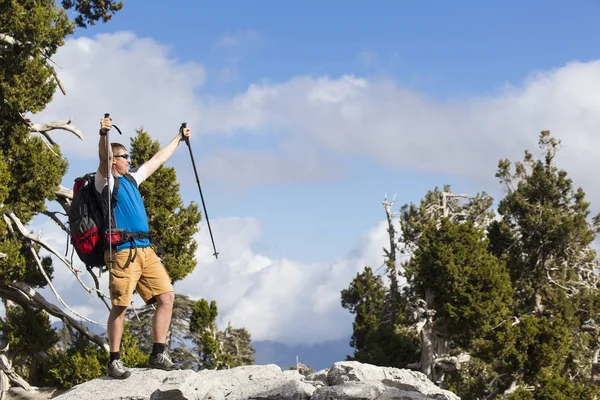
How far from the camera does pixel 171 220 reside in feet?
68.8

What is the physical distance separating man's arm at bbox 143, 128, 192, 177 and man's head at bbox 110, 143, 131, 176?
241mm

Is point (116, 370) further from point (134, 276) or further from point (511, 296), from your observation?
point (511, 296)

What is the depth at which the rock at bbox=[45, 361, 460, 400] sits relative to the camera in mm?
7496

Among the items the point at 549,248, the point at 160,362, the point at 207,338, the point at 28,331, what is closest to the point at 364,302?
the point at 549,248

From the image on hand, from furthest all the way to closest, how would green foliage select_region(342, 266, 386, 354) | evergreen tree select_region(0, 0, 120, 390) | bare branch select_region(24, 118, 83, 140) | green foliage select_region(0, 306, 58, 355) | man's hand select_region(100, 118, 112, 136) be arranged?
green foliage select_region(342, 266, 386, 354)
green foliage select_region(0, 306, 58, 355)
bare branch select_region(24, 118, 83, 140)
evergreen tree select_region(0, 0, 120, 390)
man's hand select_region(100, 118, 112, 136)

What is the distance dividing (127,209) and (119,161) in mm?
505

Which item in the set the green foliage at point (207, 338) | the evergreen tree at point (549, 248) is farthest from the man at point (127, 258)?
the evergreen tree at point (549, 248)

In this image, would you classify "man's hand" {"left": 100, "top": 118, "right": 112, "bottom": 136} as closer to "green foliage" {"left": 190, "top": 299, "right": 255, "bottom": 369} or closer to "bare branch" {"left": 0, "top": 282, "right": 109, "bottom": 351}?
"bare branch" {"left": 0, "top": 282, "right": 109, "bottom": 351}

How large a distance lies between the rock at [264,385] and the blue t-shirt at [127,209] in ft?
4.79

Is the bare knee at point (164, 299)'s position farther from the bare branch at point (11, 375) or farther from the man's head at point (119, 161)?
the bare branch at point (11, 375)

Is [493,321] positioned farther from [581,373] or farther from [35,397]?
[35,397]

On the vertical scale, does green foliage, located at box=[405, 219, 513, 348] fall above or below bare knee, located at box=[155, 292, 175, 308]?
above

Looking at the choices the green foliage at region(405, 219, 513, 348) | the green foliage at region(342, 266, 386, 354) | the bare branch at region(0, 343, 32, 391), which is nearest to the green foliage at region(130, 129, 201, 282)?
the bare branch at region(0, 343, 32, 391)

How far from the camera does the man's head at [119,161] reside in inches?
311
